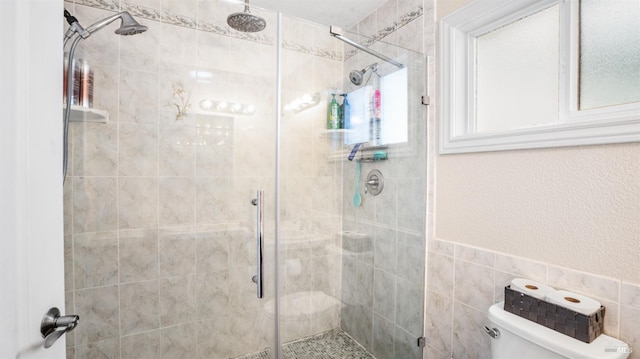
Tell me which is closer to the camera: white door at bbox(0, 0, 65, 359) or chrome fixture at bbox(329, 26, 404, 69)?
white door at bbox(0, 0, 65, 359)

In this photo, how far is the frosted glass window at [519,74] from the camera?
1.20 m

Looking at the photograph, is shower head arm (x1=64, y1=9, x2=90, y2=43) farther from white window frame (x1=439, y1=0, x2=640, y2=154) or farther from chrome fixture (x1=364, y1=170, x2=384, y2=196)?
white window frame (x1=439, y1=0, x2=640, y2=154)

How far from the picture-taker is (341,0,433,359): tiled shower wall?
159 cm

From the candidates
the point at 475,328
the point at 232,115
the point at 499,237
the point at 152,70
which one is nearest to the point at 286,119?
the point at 232,115

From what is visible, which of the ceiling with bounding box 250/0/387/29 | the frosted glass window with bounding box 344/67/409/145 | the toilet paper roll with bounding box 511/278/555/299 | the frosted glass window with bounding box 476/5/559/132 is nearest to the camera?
the toilet paper roll with bounding box 511/278/555/299

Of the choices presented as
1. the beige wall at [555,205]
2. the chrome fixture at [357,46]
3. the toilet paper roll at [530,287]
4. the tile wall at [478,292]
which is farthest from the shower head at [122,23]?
the toilet paper roll at [530,287]

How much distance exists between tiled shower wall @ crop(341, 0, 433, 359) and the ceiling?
45 cm

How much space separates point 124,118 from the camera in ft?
4.88

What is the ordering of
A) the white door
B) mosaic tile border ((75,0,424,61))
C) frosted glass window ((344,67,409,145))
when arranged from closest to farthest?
the white door → mosaic tile border ((75,0,424,61)) → frosted glass window ((344,67,409,145))

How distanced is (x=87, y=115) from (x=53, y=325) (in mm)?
1091

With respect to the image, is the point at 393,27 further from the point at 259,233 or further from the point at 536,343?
the point at 536,343

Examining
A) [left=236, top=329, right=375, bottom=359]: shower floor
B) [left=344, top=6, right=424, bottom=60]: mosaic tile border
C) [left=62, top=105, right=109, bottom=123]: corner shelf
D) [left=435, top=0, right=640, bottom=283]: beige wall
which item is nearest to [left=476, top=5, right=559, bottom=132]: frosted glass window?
[left=435, top=0, right=640, bottom=283]: beige wall

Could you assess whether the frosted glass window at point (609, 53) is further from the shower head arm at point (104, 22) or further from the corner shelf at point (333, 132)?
the shower head arm at point (104, 22)

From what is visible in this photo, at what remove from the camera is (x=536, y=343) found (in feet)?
3.17
